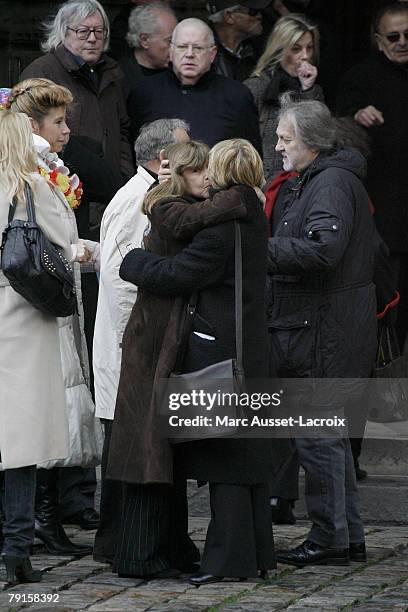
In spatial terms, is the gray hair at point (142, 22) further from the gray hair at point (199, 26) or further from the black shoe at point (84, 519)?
the black shoe at point (84, 519)

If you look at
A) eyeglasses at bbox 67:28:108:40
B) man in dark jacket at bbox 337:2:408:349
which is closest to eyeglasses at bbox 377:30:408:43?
man in dark jacket at bbox 337:2:408:349

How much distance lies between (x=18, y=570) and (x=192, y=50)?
3535 mm

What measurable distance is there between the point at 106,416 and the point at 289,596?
3.87ft

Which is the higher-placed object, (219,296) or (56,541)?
(219,296)

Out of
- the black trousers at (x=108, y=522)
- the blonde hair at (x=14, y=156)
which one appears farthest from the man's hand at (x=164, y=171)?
the black trousers at (x=108, y=522)

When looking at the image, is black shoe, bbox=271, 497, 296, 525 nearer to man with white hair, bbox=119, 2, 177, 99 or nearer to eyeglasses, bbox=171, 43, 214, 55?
eyeglasses, bbox=171, 43, 214, 55

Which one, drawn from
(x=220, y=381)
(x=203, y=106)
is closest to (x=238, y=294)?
(x=220, y=381)

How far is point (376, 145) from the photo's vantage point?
918 cm

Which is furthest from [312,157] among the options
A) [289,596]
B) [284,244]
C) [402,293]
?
[402,293]

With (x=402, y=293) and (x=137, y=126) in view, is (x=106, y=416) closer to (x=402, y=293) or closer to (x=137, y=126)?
(x=137, y=126)

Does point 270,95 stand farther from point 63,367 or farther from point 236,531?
point 236,531

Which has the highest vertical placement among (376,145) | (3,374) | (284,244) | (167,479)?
(376,145)

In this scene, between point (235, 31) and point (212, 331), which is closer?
point (212, 331)

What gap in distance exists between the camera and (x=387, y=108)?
359 inches
